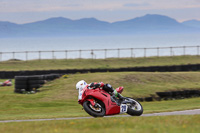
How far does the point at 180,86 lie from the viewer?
98.2 feet

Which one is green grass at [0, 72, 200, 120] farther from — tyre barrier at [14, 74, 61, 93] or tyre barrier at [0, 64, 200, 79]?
tyre barrier at [0, 64, 200, 79]

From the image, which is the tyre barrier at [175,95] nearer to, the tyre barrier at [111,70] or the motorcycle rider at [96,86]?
the motorcycle rider at [96,86]

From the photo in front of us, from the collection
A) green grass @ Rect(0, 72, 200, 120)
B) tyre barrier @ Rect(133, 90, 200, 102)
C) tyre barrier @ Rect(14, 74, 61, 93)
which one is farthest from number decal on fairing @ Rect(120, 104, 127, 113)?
tyre barrier @ Rect(14, 74, 61, 93)

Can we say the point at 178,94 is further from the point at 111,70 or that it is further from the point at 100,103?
the point at 111,70

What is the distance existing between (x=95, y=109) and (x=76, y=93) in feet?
46.9

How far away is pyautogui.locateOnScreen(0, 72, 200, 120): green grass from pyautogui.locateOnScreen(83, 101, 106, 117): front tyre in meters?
7.16

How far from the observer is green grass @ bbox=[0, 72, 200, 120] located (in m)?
22.3

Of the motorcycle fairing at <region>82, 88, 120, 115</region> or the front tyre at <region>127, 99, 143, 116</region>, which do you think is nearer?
the motorcycle fairing at <region>82, 88, 120, 115</region>

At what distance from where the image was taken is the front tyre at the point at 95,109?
43.5 feet

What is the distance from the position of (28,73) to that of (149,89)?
20699 mm

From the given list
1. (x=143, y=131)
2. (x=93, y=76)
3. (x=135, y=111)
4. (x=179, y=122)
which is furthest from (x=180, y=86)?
(x=143, y=131)

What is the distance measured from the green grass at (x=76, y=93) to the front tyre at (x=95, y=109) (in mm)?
7165

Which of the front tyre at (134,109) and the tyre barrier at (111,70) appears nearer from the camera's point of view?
the front tyre at (134,109)

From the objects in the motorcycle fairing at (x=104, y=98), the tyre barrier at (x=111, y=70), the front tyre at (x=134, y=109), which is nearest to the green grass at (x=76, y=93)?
the front tyre at (x=134, y=109)
